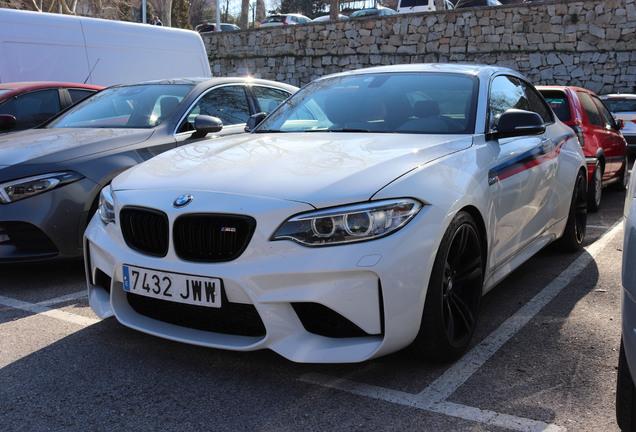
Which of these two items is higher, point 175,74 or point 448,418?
point 175,74

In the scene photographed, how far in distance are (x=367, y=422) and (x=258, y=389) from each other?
0.55 meters

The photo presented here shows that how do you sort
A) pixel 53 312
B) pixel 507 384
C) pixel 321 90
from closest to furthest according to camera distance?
pixel 507 384, pixel 53 312, pixel 321 90

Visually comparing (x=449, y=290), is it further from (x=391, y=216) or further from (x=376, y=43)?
(x=376, y=43)

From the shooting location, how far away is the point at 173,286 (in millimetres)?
2883

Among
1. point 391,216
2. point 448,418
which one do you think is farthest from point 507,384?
point 391,216

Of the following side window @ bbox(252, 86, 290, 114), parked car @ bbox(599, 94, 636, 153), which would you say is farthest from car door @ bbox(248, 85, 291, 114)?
parked car @ bbox(599, 94, 636, 153)

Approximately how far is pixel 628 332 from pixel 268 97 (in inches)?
205

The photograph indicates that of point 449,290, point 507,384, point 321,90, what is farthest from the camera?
point 321,90

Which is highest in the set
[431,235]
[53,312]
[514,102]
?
[514,102]

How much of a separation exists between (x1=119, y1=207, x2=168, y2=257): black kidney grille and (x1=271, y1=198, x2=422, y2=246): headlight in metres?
0.57

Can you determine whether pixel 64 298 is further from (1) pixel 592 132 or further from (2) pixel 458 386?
(1) pixel 592 132

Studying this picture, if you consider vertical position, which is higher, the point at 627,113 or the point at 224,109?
the point at 224,109

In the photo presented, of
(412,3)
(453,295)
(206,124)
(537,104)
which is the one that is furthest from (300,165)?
(412,3)

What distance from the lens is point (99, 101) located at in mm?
6188
